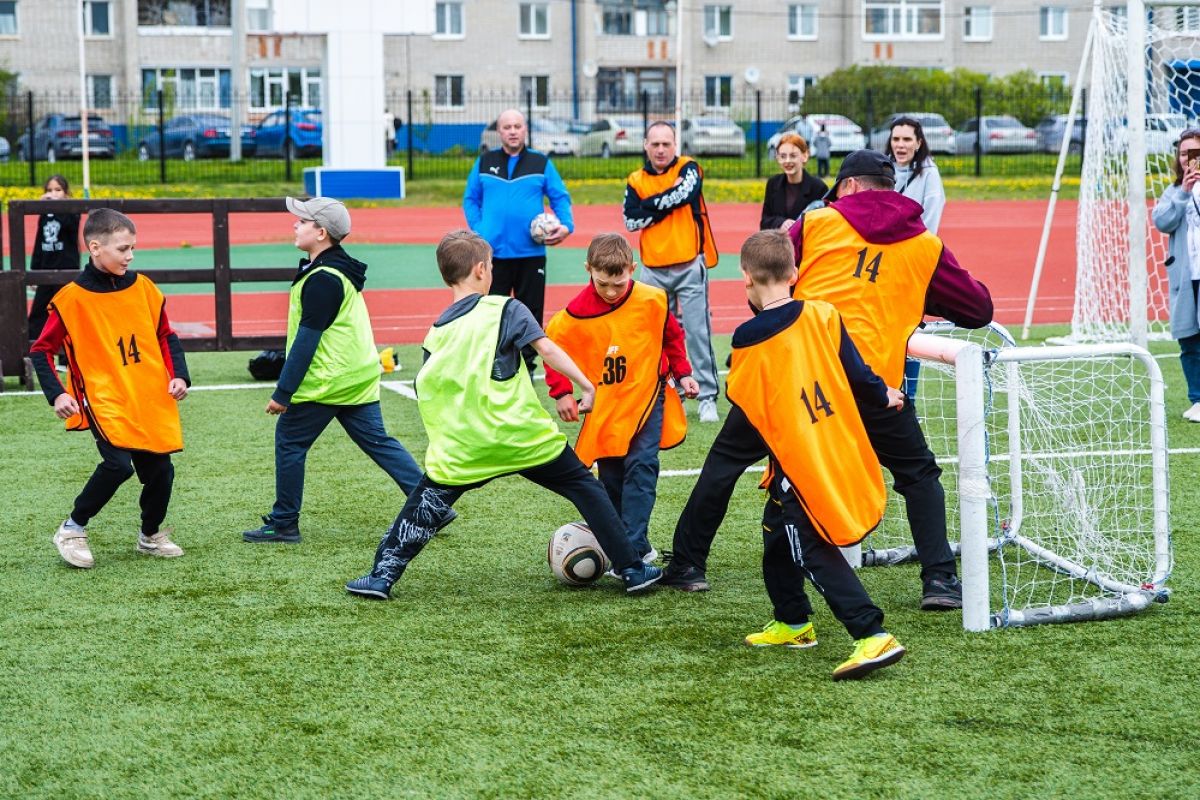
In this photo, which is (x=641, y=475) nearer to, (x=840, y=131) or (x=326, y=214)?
(x=326, y=214)

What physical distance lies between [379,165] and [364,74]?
154 cm

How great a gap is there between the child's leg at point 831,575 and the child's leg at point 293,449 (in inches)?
107

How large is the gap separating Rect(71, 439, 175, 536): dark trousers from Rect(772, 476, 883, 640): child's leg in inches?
119

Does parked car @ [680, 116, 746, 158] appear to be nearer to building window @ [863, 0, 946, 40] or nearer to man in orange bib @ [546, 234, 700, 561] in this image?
building window @ [863, 0, 946, 40]

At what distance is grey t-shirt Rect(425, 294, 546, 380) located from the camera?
221 inches

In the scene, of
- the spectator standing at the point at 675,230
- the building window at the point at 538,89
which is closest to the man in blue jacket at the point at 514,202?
the spectator standing at the point at 675,230

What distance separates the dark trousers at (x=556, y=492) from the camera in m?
5.78

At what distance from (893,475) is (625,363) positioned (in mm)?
1170

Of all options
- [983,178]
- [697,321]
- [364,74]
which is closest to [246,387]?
[697,321]

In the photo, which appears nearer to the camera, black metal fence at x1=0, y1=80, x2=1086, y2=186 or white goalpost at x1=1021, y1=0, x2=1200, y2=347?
white goalpost at x1=1021, y1=0, x2=1200, y2=347

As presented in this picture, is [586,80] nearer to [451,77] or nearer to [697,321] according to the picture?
[451,77]

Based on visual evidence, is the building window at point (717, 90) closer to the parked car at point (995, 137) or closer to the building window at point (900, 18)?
the building window at point (900, 18)

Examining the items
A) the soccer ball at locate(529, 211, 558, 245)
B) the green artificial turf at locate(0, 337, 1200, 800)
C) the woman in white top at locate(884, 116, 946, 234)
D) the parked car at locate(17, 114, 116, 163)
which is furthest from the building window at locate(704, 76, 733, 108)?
Result: the green artificial turf at locate(0, 337, 1200, 800)

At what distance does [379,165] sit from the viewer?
24.8 metres
